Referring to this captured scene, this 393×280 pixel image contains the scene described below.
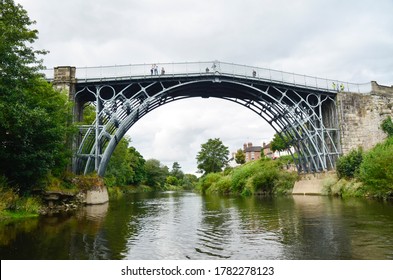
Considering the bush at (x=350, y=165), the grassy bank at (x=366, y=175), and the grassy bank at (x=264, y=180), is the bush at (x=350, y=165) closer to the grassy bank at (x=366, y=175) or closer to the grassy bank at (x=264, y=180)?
the grassy bank at (x=366, y=175)

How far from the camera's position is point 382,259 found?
7.73 meters

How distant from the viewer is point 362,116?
37.8 metres

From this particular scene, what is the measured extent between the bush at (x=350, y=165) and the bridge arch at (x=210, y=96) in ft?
7.76

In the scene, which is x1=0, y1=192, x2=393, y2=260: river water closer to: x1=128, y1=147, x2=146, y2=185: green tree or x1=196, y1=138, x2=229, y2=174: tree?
x1=128, y1=147, x2=146, y2=185: green tree

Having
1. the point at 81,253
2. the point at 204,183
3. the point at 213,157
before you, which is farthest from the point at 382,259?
the point at 213,157

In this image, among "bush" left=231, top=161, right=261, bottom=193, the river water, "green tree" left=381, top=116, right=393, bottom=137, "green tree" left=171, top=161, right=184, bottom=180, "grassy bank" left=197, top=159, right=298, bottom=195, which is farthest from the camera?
"green tree" left=171, top=161, right=184, bottom=180

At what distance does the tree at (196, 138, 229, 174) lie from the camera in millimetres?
92625

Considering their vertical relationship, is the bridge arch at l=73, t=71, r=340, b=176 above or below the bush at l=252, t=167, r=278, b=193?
above

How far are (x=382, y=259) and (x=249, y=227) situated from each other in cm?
644

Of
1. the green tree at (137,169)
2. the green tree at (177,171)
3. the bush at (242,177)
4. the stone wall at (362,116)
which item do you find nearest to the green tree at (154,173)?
the green tree at (137,169)

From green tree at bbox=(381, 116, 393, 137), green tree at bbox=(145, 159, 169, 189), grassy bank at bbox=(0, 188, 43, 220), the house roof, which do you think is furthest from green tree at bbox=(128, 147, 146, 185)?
grassy bank at bbox=(0, 188, 43, 220)

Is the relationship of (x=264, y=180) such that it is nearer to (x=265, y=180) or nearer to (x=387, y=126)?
(x=265, y=180)

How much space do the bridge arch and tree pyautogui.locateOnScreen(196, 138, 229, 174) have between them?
172 ft
